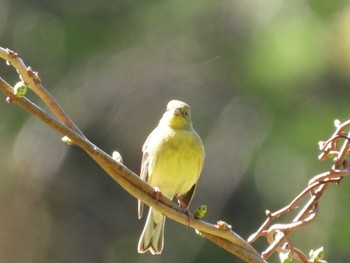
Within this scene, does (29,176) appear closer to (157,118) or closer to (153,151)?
(157,118)

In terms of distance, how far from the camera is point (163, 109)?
9.13 metres

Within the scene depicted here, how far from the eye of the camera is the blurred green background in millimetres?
8734

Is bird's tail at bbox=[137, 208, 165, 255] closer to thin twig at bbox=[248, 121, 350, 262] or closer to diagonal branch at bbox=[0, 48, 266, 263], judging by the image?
thin twig at bbox=[248, 121, 350, 262]

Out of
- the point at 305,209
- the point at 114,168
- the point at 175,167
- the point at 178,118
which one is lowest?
the point at 114,168

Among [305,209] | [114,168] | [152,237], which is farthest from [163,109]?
[114,168]

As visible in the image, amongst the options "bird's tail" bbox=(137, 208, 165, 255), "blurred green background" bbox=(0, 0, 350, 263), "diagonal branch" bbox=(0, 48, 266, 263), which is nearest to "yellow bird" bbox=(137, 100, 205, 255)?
"bird's tail" bbox=(137, 208, 165, 255)

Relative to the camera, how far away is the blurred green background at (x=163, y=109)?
8734 mm

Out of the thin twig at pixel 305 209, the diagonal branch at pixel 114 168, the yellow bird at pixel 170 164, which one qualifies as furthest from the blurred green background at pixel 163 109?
the diagonal branch at pixel 114 168

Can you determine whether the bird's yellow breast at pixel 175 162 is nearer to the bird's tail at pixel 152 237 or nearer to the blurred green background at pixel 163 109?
the bird's tail at pixel 152 237

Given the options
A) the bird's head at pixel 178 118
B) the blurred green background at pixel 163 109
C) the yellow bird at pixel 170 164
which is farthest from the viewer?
the blurred green background at pixel 163 109

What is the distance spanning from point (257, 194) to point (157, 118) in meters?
1.10

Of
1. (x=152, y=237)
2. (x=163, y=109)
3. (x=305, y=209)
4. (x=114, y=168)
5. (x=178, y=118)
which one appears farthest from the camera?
(x=163, y=109)

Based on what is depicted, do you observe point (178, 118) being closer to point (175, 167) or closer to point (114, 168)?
point (175, 167)

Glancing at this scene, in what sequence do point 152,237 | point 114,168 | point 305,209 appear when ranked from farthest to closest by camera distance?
point 152,237 → point 305,209 → point 114,168
